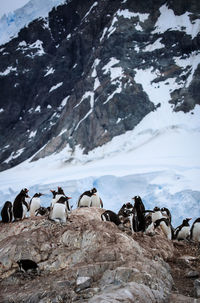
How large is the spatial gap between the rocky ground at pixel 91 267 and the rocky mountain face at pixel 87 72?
6868 cm

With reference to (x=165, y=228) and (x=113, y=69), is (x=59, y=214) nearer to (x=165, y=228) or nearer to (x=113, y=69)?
(x=165, y=228)

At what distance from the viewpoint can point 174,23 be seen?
288 feet

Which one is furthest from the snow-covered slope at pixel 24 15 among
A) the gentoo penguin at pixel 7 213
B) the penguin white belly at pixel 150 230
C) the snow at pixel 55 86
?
the penguin white belly at pixel 150 230

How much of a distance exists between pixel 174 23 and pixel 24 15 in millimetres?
66360

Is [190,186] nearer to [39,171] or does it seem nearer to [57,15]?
[39,171]

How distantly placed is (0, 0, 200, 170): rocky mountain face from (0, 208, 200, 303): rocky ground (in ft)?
225

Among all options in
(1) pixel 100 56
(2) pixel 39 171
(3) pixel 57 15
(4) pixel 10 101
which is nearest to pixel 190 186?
(2) pixel 39 171

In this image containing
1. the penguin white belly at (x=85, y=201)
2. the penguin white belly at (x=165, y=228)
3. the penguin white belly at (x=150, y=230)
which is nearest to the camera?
the penguin white belly at (x=150, y=230)

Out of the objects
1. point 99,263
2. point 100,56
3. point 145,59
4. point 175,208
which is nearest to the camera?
point 99,263

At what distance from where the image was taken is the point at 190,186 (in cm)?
4169

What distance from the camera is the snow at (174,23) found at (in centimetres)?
8517

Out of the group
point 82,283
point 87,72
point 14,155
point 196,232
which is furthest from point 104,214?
point 87,72

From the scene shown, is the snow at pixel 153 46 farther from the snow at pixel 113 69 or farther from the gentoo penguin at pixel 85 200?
the gentoo penguin at pixel 85 200

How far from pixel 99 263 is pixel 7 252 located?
2554 millimetres
